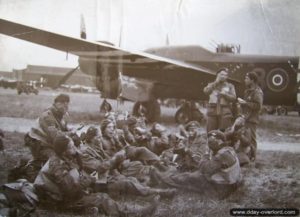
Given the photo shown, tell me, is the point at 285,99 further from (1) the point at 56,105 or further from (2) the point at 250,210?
(1) the point at 56,105

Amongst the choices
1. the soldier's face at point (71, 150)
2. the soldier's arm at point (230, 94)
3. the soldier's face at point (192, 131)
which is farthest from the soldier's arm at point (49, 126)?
the soldier's arm at point (230, 94)

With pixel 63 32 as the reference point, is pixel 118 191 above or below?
below

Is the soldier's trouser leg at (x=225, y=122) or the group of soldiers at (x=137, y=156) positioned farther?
the soldier's trouser leg at (x=225, y=122)

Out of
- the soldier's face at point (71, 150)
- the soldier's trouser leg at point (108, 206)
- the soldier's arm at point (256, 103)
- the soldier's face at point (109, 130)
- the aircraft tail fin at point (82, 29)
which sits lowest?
the soldier's trouser leg at point (108, 206)

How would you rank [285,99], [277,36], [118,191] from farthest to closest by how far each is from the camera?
1. [285,99]
2. [277,36]
3. [118,191]

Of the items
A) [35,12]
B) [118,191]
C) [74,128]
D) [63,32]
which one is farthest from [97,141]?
[35,12]

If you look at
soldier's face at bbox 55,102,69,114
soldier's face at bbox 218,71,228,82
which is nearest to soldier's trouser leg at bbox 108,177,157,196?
soldier's face at bbox 55,102,69,114

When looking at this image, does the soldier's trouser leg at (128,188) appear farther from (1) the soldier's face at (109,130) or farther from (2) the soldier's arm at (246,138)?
(2) the soldier's arm at (246,138)

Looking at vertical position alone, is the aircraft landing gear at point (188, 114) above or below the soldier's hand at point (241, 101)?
below
